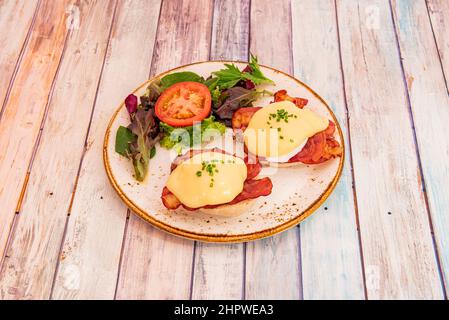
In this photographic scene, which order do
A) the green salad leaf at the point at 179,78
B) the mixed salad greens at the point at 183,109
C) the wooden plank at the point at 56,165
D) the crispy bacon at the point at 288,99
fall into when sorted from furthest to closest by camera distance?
the green salad leaf at the point at 179,78 → the crispy bacon at the point at 288,99 → the mixed salad greens at the point at 183,109 → the wooden plank at the point at 56,165

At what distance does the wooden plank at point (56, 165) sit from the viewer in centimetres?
212

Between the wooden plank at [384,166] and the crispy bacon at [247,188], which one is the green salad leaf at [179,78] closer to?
the crispy bacon at [247,188]

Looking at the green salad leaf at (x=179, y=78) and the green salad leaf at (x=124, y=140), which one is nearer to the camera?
the green salad leaf at (x=124, y=140)

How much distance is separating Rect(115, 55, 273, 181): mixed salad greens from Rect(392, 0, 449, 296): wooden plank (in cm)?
96

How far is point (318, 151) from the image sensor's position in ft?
7.36

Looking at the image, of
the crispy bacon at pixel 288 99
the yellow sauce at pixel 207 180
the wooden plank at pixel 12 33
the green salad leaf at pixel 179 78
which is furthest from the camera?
the wooden plank at pixel 12 33

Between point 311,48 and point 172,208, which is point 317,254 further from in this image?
point 311,48

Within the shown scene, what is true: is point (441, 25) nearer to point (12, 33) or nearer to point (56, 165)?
→ point (56, 165)

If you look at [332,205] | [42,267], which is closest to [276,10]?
[332,205]

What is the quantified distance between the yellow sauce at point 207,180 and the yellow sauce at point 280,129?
19cm

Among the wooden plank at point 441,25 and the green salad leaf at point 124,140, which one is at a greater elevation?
the wooden plank at point 441,25

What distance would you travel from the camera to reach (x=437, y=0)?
351 centimetres

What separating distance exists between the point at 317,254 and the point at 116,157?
1075 millimetres

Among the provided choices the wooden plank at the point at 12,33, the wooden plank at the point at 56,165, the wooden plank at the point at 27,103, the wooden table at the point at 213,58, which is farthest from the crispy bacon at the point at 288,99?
the wooden plank at the point at 12,33
